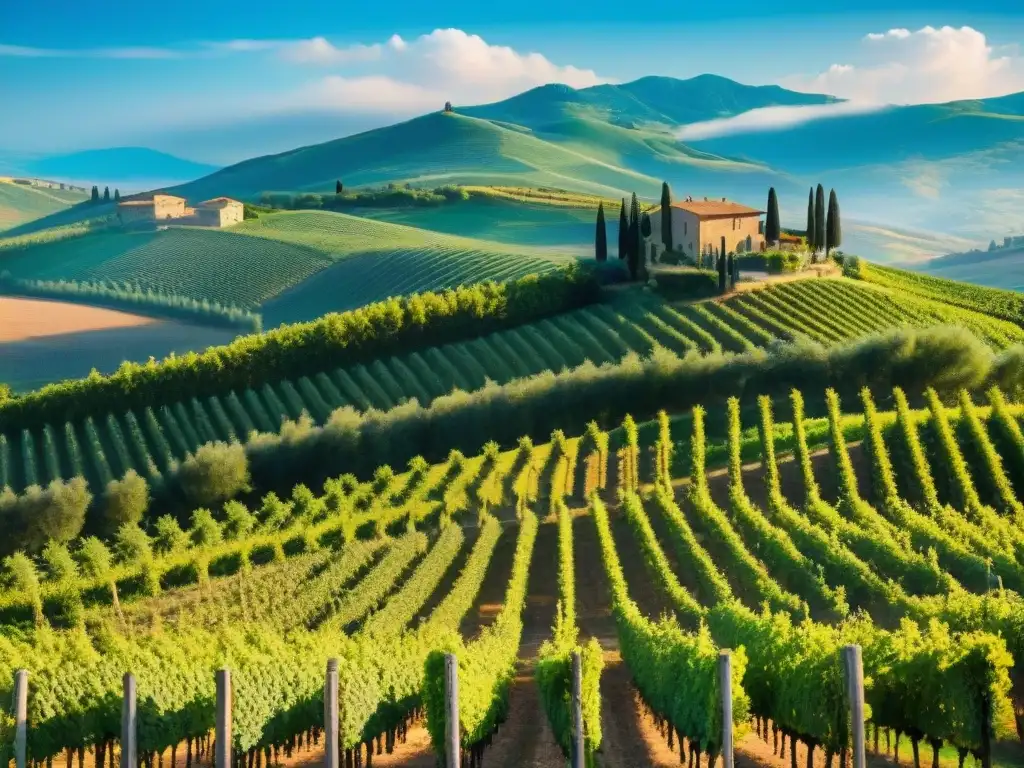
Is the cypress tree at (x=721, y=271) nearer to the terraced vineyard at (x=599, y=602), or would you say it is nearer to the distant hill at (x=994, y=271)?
the terraced vineyard at (x=599, y=602)

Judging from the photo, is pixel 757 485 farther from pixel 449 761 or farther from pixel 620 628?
pixel 449 761

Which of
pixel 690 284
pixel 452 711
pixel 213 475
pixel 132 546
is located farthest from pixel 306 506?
pixel 690 284

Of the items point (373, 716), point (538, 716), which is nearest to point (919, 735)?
point (538, 716)

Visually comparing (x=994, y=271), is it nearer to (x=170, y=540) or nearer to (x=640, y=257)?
(x=640, y=257)

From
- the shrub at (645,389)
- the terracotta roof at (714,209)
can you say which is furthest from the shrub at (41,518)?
the terracotta roof at (714,209)

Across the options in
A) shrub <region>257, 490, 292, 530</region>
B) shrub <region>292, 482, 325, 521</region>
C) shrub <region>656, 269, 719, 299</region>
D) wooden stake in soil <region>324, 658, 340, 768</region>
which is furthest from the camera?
shrub <region>656, 269, 719, 299</region>

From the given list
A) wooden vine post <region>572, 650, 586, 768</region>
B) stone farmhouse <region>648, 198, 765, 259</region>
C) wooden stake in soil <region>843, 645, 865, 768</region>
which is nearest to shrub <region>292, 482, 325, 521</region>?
wooden vine post <region>572, 650, 586, 768</region>

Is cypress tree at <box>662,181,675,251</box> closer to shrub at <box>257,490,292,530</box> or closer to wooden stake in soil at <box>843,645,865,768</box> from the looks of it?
shrub at <box>257,490,292,530</box>
